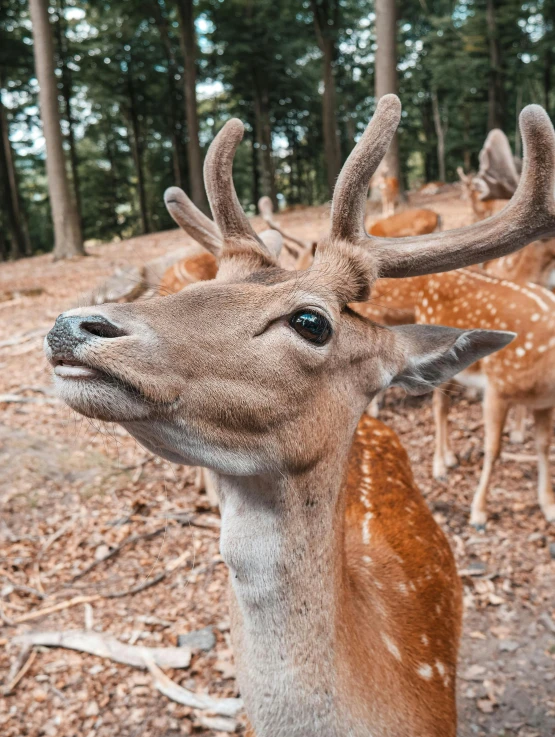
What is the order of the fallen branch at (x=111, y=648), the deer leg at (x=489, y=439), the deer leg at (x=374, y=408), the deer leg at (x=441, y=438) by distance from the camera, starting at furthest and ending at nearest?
the deer leg at (x=374, y=408) → the deer leg at (x=441, y=438) → the deer leg at (x=489, y=439) → the fallen branch at (x=111, y=648)

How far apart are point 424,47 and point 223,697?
27.0 meters

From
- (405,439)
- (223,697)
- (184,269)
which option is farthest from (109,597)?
(405,439)

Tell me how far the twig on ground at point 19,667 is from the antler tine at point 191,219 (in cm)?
218

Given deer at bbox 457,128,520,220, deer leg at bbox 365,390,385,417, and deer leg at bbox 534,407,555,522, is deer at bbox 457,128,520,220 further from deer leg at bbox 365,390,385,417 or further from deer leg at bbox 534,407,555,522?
deer leg at bbox 534,407,555,522

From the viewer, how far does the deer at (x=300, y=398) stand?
53.9 inches

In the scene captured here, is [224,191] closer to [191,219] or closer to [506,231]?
[191,219]

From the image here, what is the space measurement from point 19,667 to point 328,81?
1894cm

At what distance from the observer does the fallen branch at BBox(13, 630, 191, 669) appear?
2994 millimetres

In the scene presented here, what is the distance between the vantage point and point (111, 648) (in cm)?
305

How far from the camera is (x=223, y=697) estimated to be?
2818 mm

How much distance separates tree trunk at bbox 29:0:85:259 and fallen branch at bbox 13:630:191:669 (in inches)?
398

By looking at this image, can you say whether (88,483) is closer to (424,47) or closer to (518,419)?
(518,419)

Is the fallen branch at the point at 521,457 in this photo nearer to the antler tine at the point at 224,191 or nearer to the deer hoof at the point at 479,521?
the deer hoof at the point at 479,521

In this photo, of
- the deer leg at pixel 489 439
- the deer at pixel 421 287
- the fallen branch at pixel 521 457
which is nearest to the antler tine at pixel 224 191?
the deer leg at pixel 489 439
